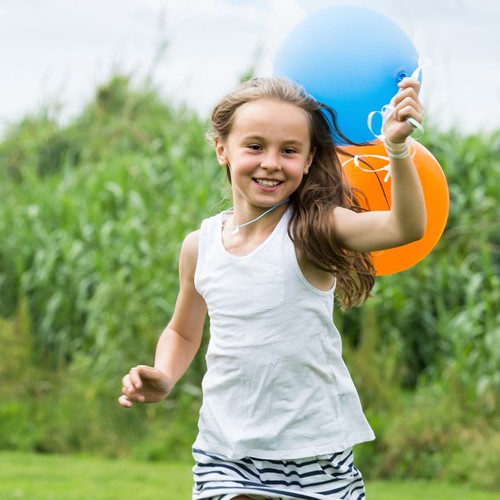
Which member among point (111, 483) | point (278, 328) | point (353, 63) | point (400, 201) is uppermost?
point (353, 63)

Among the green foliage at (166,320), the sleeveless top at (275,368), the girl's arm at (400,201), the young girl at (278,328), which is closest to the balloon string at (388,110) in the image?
the girl's arm at (400,201)

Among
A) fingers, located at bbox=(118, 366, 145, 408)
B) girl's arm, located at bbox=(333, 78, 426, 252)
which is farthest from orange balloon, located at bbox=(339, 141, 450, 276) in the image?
fingers, located at bbox=(118, 366, 145, 408)

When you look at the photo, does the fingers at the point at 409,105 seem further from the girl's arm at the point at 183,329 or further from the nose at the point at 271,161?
the girl's arm at the point at 183,329

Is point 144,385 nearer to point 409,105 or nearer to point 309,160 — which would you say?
point 309,160

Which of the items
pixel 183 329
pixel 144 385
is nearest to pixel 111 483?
pixel 183 329

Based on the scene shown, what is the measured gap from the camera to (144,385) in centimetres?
300

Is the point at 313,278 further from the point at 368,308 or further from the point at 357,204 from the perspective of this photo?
the point at 368,308

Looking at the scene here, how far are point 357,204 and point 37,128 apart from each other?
9.58 metres

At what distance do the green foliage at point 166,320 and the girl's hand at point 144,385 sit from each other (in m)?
3.28

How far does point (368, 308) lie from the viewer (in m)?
6.95

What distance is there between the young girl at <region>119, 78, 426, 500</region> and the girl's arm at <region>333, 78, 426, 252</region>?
0.07m

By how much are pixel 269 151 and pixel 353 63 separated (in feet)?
1.39

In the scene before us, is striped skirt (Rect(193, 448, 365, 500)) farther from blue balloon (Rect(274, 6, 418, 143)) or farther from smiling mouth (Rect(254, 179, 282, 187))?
blue balloon (Rect(274, 6, 418, 143))

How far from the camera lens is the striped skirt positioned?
2891 millimetres
